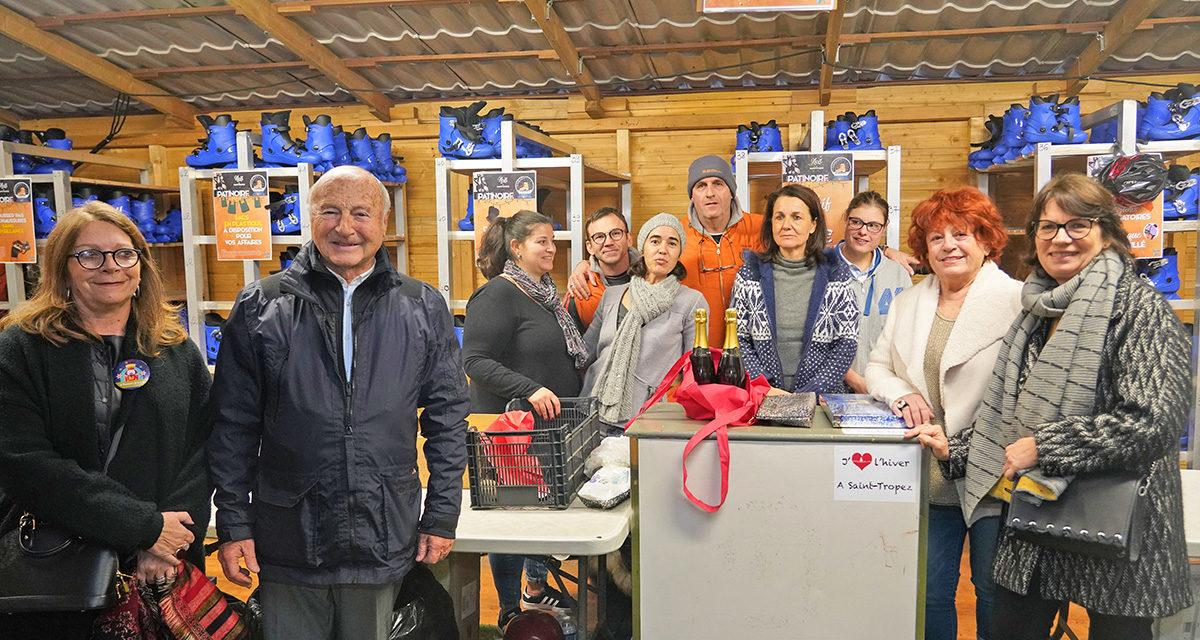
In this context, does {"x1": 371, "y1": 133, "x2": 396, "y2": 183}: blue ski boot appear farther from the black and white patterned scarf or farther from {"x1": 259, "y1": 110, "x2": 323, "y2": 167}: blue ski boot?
the black and white patterned scarf

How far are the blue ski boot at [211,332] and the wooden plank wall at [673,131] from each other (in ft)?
5.49

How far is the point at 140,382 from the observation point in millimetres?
1729

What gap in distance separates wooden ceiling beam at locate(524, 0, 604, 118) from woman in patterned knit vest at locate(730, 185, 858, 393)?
3036mm

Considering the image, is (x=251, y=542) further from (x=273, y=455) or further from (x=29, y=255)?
(x=29, y=255)

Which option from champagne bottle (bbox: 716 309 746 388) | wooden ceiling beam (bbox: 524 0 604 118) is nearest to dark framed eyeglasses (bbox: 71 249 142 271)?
champagne bottle (bbox: 716 309 746 388)

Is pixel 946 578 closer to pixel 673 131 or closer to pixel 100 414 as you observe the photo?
pixel 100 414

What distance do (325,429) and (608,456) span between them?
0.89m

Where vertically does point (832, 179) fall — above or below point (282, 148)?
below

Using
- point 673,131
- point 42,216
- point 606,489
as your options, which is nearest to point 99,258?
point 606,489

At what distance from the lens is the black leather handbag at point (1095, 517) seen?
1684 mm

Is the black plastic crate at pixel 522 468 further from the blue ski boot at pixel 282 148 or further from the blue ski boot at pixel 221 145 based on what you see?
the blue ski boot at pixel 221 145

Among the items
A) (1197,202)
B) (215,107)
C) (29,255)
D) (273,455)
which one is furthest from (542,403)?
(215,107)

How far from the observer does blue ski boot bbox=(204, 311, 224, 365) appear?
570 cm

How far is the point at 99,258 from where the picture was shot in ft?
5.67
